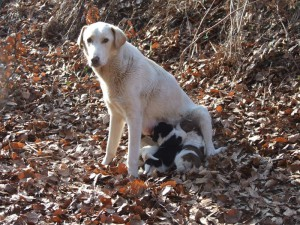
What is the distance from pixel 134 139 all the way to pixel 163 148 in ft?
1.09

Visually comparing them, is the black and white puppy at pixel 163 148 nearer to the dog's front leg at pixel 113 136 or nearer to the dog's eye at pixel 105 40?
the dog's front leg at pixel 113 136

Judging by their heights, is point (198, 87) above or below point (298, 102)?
above

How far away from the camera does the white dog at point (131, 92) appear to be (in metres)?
5.41

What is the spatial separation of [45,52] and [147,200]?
19.9ft

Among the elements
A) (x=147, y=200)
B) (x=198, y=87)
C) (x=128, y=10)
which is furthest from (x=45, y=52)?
(x=147, y=200)

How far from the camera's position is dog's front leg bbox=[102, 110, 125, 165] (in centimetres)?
592

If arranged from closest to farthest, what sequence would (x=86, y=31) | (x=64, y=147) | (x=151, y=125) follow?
(x=86, y=31) < (x=151, y=125) < (x=64, y=147)

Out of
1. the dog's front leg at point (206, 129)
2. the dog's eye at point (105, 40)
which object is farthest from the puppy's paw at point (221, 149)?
the dog's eye at point (105, 40)

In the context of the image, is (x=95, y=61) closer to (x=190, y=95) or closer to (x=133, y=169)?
(x=133, y=169)

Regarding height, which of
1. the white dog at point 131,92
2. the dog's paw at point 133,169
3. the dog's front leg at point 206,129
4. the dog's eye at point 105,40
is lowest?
the dog's paw at point 133,169

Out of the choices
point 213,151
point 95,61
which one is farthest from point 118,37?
point 213,151

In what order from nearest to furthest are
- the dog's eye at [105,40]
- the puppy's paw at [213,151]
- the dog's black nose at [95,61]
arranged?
the dog's black nose at [95,61] → the dog's eye at [105,40] → the puppy's paw at [213,151]

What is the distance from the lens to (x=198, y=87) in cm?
774

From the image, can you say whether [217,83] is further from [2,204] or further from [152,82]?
[2,204]
